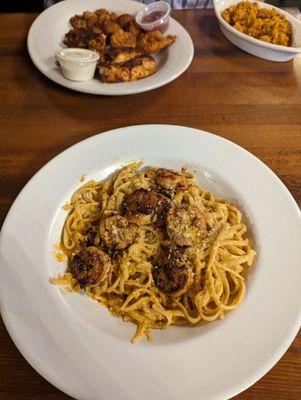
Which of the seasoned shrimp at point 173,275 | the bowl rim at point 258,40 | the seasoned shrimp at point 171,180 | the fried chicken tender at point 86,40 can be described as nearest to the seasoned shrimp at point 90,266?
the seasoned shrimp at point 173,275

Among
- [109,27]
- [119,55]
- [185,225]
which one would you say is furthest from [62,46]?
[185,225]

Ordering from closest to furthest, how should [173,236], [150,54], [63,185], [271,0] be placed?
1. [173,236]
2. [63,185]
3. [150,54]
4. [271,0]

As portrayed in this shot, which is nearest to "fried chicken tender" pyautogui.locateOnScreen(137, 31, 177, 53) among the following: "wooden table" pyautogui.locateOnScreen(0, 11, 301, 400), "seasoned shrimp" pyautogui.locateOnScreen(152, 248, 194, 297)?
"wooden table" pyautogui.locateOnScreen(0, 11, 301, 400)

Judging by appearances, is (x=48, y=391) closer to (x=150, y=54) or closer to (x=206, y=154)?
(x=206, y=154)

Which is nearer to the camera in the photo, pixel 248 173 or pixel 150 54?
pixel 248 173

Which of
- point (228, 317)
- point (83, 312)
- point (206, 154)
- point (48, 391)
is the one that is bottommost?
point (48, 391)

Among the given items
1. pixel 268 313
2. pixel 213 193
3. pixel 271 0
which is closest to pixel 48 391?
pixel 268 313
